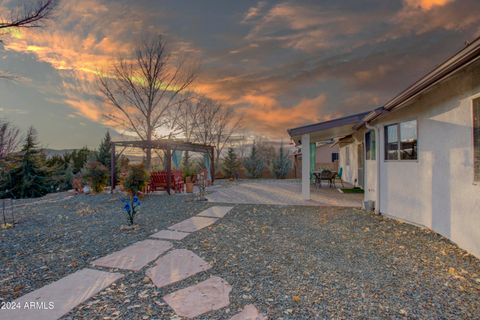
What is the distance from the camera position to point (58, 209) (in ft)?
26.7

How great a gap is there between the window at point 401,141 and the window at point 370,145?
4.18ft

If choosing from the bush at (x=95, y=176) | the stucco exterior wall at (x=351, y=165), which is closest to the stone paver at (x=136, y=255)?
the bush at (x=95, y=176)

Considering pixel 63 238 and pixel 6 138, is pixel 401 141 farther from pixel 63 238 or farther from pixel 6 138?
pixel 6 138

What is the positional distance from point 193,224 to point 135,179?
4845 mm

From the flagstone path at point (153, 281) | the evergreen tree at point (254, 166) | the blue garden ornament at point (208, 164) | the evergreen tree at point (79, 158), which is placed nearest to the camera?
the flagstone path at point (153, 281)

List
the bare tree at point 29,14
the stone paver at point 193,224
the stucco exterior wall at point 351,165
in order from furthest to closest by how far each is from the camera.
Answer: the stucco exterior wall at point 351,165
the bare tree at point 29,14
the stone paver at point 193,224

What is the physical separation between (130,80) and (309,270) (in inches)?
725

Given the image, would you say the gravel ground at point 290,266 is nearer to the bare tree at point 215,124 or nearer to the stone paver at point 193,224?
the stone paver at point 193,224

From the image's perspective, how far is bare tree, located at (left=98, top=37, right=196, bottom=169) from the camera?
17578 millimetres

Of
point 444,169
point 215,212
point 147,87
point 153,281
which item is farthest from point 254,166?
point 153,281

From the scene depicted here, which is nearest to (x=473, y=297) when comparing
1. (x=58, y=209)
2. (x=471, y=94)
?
(x=471, y=94)

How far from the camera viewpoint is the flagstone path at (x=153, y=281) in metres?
2.44

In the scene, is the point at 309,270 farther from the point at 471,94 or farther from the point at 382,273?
the point at 471,94

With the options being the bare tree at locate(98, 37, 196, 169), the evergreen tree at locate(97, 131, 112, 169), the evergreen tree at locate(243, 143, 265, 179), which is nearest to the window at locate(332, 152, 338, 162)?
the evergreen tree at locate(243, 143, 265, 179)
